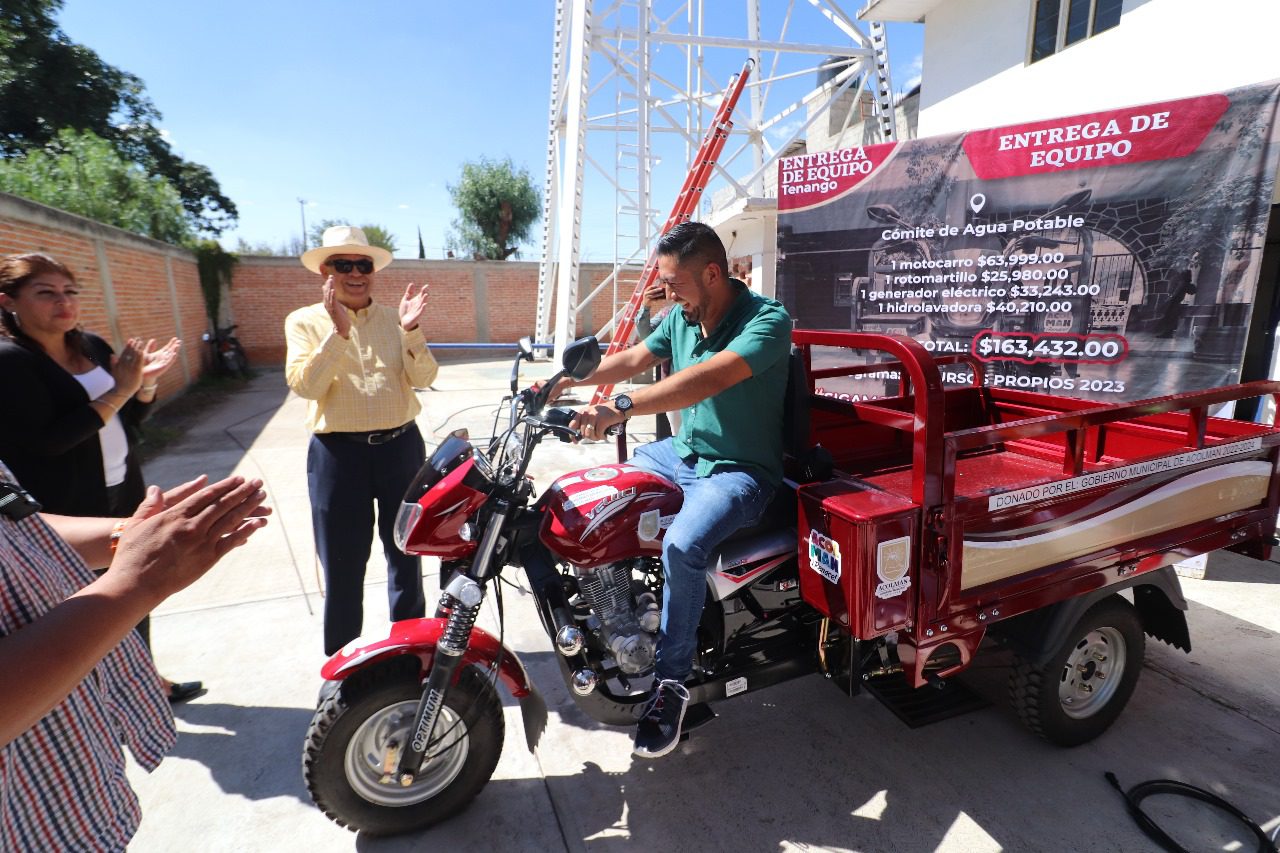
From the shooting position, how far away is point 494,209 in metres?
28.3

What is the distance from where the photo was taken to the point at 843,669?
2.43 metres

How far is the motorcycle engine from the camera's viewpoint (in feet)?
7.57

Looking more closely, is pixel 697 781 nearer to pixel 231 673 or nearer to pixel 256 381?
pixel 231 673

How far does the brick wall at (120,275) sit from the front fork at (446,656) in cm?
648

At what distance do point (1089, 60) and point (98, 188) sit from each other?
53.8 feet

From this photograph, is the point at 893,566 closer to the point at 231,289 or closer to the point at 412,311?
the point at 412,311

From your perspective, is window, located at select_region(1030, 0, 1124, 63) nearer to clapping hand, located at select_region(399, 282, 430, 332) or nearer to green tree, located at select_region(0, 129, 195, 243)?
clapping hand, located at select_region(399, 282, 430, 332)

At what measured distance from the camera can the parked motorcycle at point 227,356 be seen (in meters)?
14.6

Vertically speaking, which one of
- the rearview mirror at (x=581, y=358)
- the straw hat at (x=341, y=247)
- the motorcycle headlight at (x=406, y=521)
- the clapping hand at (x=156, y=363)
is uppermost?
the straw hat at (x=341, y=247)

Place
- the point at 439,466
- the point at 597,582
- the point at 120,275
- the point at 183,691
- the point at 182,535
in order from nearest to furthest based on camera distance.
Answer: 1. the point at 182,535
2. the point at 439,466
3. the point at 597,582
4. the point at 183,691
5. the point at 120,275

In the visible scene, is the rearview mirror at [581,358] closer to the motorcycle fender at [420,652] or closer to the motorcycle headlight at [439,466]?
the motorcycle headlight at [439,466]

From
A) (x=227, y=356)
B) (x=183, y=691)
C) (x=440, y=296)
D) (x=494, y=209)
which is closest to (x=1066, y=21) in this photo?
(x=183, y=691)

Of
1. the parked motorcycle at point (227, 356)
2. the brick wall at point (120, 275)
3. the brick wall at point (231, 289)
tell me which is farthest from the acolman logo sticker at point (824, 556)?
the parked motorcycle at point (227, 356)

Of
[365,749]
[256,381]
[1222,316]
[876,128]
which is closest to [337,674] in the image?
A: [365,749]
